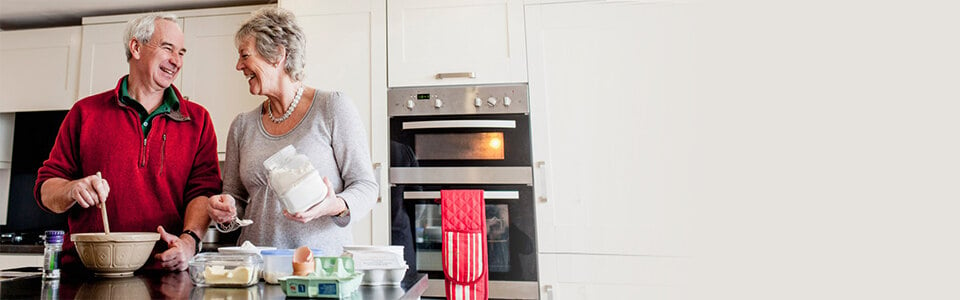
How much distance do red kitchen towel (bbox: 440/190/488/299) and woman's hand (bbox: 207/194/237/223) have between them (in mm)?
633

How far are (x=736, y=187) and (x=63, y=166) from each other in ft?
4.22

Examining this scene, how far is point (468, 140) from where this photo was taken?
1.87 metres

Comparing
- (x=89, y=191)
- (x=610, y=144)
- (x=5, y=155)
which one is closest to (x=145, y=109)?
(x=89, y=191)

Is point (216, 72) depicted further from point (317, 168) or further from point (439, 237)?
point (317, 168)

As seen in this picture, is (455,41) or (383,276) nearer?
(383,276)

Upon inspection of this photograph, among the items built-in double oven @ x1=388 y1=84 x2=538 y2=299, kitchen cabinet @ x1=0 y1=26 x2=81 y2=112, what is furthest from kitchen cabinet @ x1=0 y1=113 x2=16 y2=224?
built-in double oven @ x1=388 y1=84 x2=538 y2=299

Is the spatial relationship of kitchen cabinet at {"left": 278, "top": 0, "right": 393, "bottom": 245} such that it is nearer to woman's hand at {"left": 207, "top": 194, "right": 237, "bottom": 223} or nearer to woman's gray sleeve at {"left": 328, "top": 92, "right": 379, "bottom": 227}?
woman's gray sleeve at {"left": 328, "top": 92, "right": 379, "bottom": 227}

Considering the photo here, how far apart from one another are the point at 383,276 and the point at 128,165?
699 millimetres

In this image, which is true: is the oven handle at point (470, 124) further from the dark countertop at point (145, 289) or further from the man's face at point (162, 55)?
the dark countertop at point (145, 289)

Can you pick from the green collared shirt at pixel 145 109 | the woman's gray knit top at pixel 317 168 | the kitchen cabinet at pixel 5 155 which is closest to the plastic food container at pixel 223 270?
the woman's gray knit top at pixel 317 168

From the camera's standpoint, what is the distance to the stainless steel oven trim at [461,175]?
1.82 metres

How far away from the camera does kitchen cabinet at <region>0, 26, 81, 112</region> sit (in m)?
2.32

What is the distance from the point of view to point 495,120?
6.11 ft

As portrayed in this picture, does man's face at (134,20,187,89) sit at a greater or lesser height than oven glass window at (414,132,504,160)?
greater
